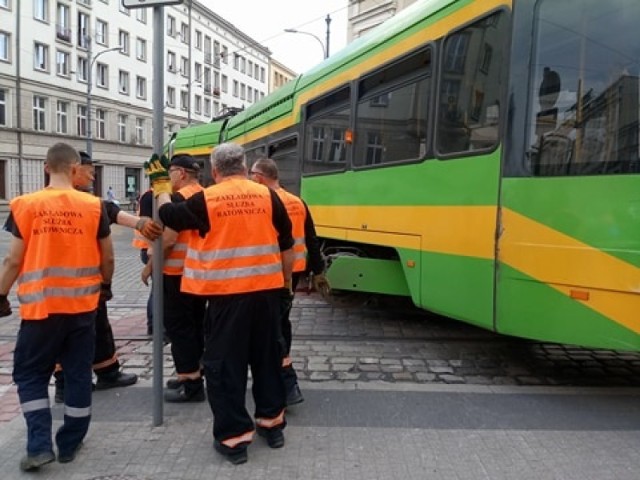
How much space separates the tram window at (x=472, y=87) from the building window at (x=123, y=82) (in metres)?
46.5

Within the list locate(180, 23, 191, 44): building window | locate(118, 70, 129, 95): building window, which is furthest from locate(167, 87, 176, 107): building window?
locate(118, 70, 129, 95): building window

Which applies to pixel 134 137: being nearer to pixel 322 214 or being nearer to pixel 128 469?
pixel 322 214

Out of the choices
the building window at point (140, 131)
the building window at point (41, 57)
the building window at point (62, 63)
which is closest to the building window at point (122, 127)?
the building window at point (140, 131)

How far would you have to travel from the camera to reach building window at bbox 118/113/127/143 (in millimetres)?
47541

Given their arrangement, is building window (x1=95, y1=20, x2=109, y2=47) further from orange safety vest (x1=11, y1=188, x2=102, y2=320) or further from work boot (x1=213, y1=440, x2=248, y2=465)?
work boot (x1=213, y1=440, x2=248, y2=465)

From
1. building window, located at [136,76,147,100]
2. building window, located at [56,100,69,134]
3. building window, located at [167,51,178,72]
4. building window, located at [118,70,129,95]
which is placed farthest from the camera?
building window, located at [167,51,178,72]

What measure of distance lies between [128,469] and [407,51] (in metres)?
3.98

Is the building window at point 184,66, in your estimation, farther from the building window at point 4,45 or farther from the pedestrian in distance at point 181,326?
the pedestrian in distance at point 181,326

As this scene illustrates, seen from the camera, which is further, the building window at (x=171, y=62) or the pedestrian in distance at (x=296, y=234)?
the building window at (x=171, y=62)

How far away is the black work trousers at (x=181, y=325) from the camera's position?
445cm

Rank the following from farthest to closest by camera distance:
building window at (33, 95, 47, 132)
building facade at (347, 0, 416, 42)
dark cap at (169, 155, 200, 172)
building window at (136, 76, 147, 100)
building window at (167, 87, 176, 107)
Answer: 1. building window at (167, 87, 176, 107)
2. building window at (136, 76, 147, 100)
3. building window at (33, 95, 47, 132)
4. building facade at (347, 0, 416, 42)
5. dark cap at (169, 155, 200, 172)

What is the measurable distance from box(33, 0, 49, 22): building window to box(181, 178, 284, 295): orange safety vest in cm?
4202

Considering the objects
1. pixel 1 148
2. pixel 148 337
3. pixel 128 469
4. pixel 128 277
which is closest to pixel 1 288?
pixel 128 469

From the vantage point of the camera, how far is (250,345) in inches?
144
